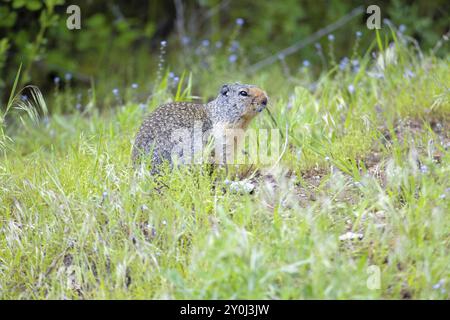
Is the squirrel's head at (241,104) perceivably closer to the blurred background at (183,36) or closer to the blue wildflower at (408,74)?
the blue wildflower at (408,74)

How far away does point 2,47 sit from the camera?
5.96m

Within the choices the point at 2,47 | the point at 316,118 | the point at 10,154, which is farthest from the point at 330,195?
the point at 2,47

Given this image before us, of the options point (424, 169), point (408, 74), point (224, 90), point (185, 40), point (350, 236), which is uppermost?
point (185, 40)

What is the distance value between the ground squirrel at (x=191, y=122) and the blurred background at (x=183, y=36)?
8.50 feet

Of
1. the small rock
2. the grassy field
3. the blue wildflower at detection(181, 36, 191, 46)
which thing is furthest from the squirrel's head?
the blue wildflower at detection(181, 36, 191, 46)

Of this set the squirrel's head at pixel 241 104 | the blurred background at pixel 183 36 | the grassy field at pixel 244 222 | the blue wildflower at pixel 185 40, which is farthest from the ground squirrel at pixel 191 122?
the blue wildflower at pixel 185 40

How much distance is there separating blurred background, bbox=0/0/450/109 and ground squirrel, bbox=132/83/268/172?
8.50ft

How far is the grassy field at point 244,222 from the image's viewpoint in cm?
294

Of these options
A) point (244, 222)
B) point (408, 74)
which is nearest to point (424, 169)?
point (244, 222)

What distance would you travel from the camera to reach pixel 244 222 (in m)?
3.22

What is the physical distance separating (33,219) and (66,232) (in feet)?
1.00

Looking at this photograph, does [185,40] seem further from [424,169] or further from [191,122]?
[424,169]

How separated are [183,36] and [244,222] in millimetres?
5585

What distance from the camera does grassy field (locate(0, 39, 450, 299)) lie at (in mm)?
2939
